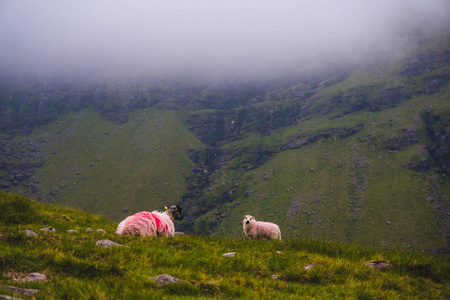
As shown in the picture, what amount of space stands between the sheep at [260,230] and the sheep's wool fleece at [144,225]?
612 centimetres

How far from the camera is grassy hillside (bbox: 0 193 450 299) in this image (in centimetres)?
613

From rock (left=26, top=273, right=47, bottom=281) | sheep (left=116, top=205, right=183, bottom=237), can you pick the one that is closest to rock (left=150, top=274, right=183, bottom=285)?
rock (left=26, top=273, right=47, bottom=281)

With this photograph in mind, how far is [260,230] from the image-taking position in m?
18.2

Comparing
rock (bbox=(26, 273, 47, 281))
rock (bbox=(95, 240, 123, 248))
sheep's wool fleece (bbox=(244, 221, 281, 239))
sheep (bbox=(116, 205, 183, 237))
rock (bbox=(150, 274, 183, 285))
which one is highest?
rock (bbox=(26, 273, 47, 281))

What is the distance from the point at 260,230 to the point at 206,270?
35.5ft

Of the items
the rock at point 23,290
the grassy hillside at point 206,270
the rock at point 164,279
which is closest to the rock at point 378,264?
the grassy hillside at point 206,270

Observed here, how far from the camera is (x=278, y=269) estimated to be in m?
8.69

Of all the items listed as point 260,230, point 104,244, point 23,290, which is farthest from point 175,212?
point 23,290

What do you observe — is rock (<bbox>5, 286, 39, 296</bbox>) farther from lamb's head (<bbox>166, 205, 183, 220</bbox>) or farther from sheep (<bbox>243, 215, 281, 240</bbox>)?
sheep (<bbox>243, 215, 281, 240</bbox>)

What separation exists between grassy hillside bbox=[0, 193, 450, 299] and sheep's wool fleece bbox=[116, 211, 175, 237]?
152cm

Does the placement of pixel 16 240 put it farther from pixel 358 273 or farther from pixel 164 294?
pixel 358 273

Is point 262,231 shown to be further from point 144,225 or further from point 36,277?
point 36,277

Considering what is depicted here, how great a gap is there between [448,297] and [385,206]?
193 m

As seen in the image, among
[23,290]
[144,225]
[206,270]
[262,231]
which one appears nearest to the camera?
[23,290]
